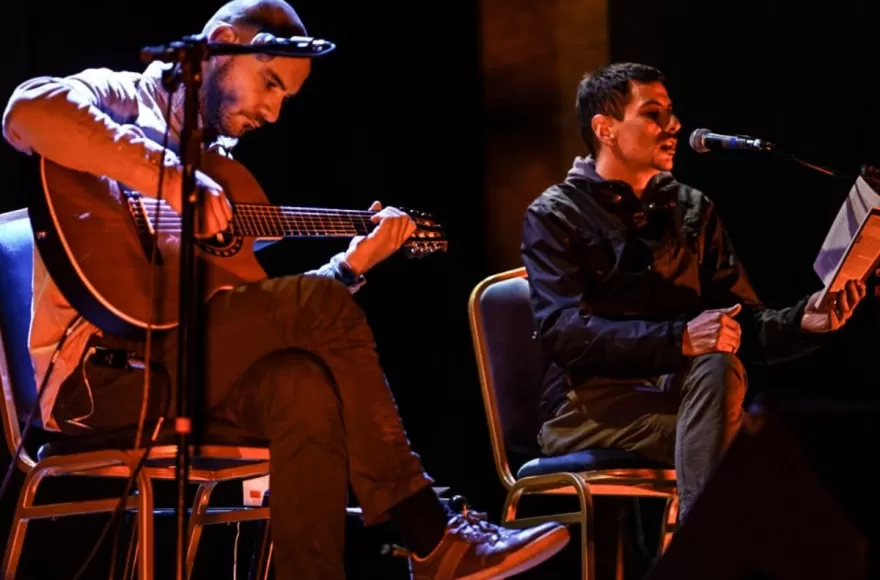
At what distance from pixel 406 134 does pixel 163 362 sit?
5.44ft

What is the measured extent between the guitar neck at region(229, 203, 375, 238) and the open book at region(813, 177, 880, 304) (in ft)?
3.38

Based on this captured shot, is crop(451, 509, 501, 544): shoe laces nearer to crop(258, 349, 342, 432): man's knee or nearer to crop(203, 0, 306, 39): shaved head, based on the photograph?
crop(258, 349, 342, 432): man's knee

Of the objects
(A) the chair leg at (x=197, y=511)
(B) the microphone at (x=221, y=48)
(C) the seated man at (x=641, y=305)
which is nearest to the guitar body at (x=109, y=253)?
(B) the microphone at (x=221, y=48)

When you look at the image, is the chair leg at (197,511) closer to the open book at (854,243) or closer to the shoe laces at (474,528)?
the shoe laces at (474,528)

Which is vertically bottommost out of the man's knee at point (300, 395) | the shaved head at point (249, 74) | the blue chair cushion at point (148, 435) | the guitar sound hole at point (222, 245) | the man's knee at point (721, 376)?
the man's knee at point (721, 376)

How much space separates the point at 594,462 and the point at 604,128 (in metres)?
0.93

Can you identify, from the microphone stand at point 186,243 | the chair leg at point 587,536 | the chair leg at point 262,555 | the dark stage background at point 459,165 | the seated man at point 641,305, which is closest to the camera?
the microphone stand at point 186,243

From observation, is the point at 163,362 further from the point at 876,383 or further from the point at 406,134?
the point at 876,383

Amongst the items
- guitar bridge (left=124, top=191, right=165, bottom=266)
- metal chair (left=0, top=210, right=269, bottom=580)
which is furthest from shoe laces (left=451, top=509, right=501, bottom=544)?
guitar bridge (left=124, top=191, right=165, bottom=266)

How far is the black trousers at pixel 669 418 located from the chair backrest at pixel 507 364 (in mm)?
90

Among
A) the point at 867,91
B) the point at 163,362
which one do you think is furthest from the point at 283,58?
the point at 867,91

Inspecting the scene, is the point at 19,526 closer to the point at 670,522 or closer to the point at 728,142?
the point at 670,522

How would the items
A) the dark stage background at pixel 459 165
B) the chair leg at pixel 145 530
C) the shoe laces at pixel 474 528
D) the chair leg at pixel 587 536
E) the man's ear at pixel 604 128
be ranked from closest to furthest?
the chair leg at pixel 145 530 → the shoe laces at pixel 474 528 → the chair leg at pixel 587 536 → the man's ear at pixel 604 128 → the dark stage background at pixel 459 165

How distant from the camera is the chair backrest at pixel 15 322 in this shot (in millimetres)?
2078
